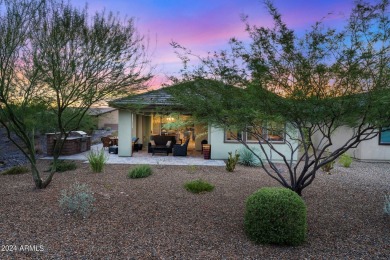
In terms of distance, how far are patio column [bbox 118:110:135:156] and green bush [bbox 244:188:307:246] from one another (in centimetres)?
1008

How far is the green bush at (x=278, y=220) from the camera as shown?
3.68 m

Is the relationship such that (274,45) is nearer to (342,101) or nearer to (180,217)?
(342,101)

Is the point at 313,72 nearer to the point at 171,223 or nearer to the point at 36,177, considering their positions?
the point at 171,223

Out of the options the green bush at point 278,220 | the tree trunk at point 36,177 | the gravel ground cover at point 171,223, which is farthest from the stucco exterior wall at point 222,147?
the green bush at point 278,220

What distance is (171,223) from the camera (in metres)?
4.57

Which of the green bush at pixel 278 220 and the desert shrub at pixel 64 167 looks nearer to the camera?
the green bush at pixel 278 220

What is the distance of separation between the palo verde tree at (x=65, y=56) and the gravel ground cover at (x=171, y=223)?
210 cm

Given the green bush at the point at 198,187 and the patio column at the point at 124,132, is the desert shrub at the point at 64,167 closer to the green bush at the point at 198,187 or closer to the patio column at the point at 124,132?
the patio column at the point at 124,132

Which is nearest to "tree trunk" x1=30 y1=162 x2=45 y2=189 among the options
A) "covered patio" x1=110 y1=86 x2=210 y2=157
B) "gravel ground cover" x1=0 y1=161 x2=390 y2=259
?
"gravel ground cover" x1=0 y1=161 x2=390 y2=259

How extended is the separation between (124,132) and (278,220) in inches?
413

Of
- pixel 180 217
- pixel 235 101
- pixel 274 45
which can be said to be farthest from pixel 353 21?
pixel 180 217

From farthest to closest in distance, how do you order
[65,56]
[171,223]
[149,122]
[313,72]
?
[149,122]
[65,56]
[171,223]
[313,72]

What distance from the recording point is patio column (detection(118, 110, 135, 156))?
1288cm

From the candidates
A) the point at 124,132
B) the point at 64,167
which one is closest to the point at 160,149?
the point at 124,132
